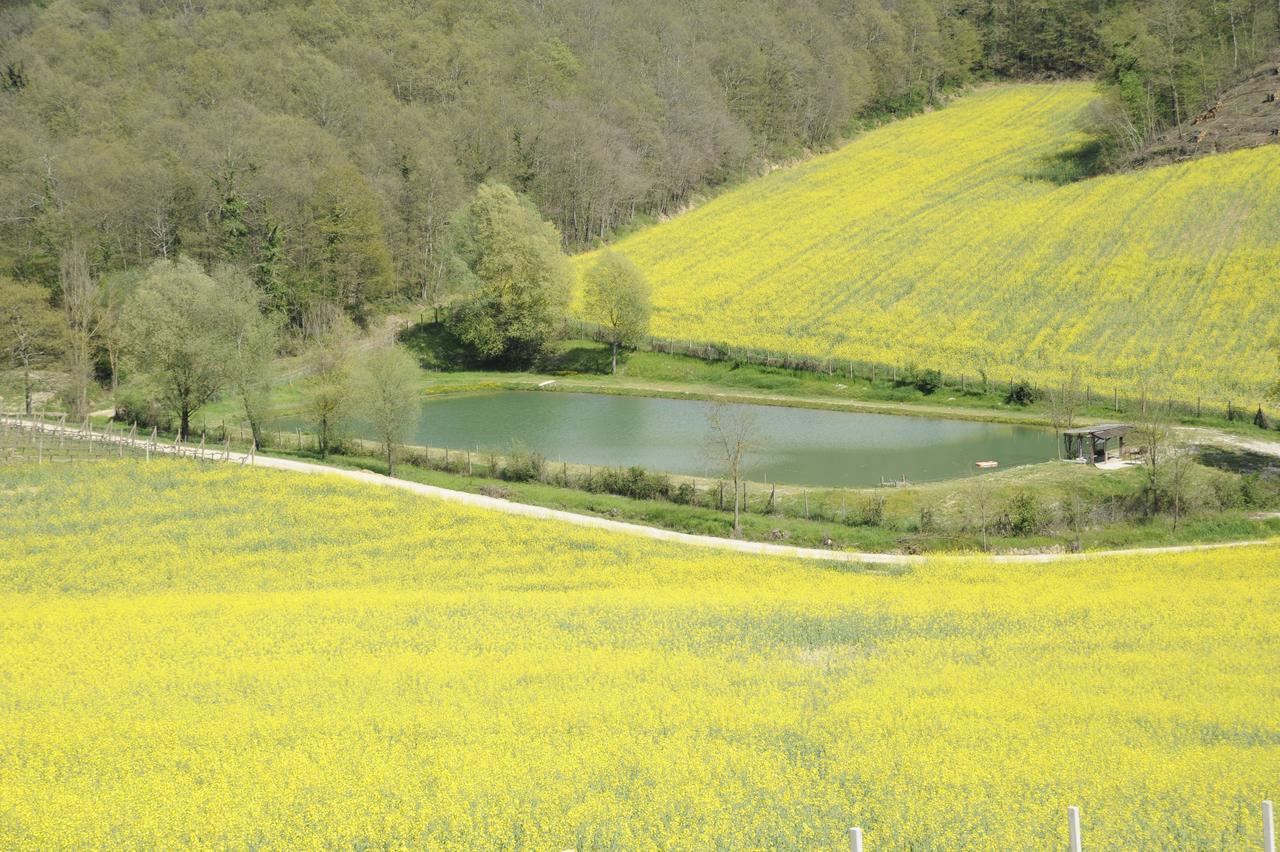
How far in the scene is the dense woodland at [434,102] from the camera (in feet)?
308

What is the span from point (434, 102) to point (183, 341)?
88.1m

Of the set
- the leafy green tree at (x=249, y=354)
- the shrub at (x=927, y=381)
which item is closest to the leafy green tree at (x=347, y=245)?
the leafy green tree at (x=249, y=354)

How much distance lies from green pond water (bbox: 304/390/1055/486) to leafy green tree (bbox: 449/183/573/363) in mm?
13032

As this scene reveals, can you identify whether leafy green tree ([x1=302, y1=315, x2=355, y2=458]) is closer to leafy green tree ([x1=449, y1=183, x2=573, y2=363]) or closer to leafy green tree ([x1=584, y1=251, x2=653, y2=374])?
leafy green tree ([x1=449, y1=183, x2=573, y2=363])

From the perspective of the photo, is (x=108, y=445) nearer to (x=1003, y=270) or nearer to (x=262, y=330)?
(x=262, y=330)

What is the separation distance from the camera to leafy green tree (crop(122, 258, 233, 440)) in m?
57.2

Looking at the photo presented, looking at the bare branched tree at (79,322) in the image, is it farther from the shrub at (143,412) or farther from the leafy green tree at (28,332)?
the shrub at (143,412)

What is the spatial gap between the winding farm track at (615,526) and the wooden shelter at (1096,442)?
7264 mm

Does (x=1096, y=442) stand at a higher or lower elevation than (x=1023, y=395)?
lower

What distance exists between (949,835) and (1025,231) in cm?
9082

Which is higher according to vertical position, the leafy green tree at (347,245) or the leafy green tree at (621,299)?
the leafy green tree at (347,245)

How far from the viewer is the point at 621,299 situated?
272ft

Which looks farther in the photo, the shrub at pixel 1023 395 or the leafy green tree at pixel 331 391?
the shrub at pixel 1023 395

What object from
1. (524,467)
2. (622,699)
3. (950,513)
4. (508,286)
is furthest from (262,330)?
(622,699)
